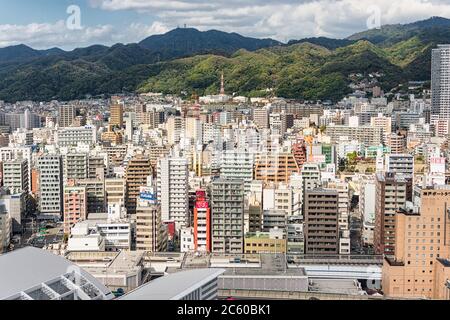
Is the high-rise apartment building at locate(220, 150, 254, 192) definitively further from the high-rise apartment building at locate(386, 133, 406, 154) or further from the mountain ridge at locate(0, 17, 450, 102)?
the high-rise apartment building at locate(386, 133, 406, 154)

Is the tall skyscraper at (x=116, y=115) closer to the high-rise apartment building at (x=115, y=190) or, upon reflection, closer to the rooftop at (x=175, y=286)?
the high-rise apartment building at (x=115, y=190)

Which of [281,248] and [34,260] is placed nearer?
[34,260]

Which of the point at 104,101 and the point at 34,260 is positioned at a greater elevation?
the point at 104,101

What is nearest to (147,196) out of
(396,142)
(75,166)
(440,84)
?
(75,166)

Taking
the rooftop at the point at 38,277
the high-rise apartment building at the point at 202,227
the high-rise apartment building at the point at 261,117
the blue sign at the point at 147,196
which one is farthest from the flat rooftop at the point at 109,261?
the high-rise apartment building at the point at 261,117

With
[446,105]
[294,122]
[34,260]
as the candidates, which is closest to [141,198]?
[34,260]

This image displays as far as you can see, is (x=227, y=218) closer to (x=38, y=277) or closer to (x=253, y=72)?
(x=38, y=277)

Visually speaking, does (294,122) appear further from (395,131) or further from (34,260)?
(34,260)
